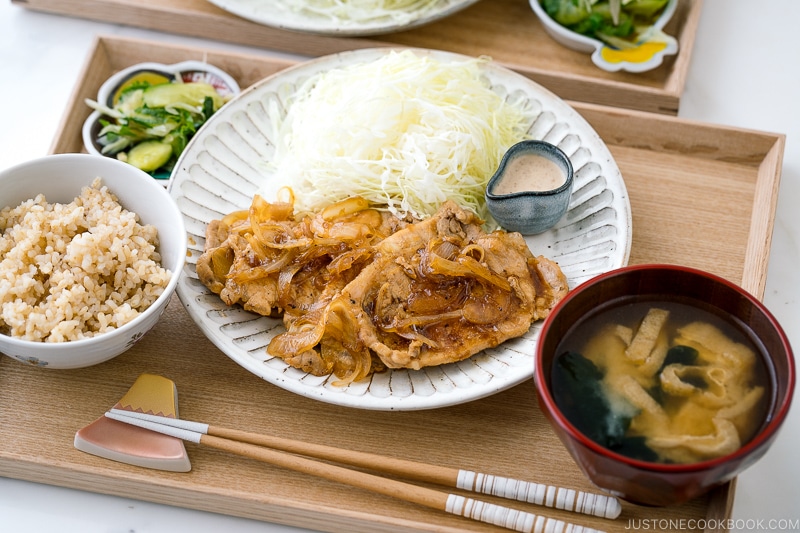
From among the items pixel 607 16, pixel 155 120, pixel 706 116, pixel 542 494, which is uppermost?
pixel 607 16

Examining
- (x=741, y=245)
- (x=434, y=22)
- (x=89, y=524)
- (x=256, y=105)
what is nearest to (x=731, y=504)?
(x=741, y=245)

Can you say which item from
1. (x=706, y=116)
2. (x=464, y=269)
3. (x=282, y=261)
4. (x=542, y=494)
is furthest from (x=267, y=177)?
(x=706, y=116)

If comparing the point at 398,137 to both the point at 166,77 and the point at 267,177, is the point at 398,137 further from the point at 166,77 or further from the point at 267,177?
the point at 166,77

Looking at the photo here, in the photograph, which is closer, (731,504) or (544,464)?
(731,504)

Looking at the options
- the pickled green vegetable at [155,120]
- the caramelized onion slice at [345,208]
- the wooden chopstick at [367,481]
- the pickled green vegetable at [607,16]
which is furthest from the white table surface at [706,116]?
the caramelized onion slice at [345,208]

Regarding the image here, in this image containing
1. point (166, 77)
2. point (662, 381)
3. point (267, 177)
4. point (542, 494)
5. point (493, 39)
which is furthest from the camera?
point (493, 39)

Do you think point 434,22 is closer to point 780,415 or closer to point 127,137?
point 127,137
